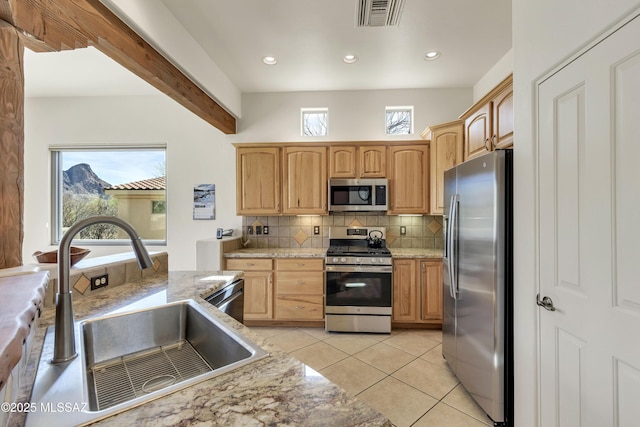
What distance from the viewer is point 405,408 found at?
74.0 inches

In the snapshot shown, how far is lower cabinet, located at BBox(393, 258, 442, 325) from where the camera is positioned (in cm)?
306

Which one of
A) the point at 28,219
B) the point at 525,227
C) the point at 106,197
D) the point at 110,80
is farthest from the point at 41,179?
the point at 525,227

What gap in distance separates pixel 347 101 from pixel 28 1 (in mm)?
2967

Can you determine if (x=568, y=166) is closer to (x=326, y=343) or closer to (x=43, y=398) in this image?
(x=43, y=398)

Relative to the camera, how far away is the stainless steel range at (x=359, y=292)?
2.99 m

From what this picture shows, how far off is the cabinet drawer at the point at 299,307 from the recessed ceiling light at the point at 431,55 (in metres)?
2.89

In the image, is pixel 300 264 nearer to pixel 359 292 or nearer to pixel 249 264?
pixel 249 264

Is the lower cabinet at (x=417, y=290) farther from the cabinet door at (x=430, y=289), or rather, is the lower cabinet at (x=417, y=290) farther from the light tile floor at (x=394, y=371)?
the light tile floor at (x=394, y=371)

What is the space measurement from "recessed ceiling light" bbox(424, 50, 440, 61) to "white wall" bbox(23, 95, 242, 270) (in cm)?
266

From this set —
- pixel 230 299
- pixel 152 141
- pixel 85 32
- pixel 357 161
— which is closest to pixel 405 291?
pixel 357 161

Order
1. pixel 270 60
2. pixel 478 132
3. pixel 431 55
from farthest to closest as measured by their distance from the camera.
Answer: pixel 270 60 → pixel 431 55 → pixel 478 132

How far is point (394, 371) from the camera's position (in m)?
2.30

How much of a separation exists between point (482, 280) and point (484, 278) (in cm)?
3

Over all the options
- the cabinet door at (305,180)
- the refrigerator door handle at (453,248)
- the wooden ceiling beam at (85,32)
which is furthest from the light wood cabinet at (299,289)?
the wooden ceiling beam at (85,32)
